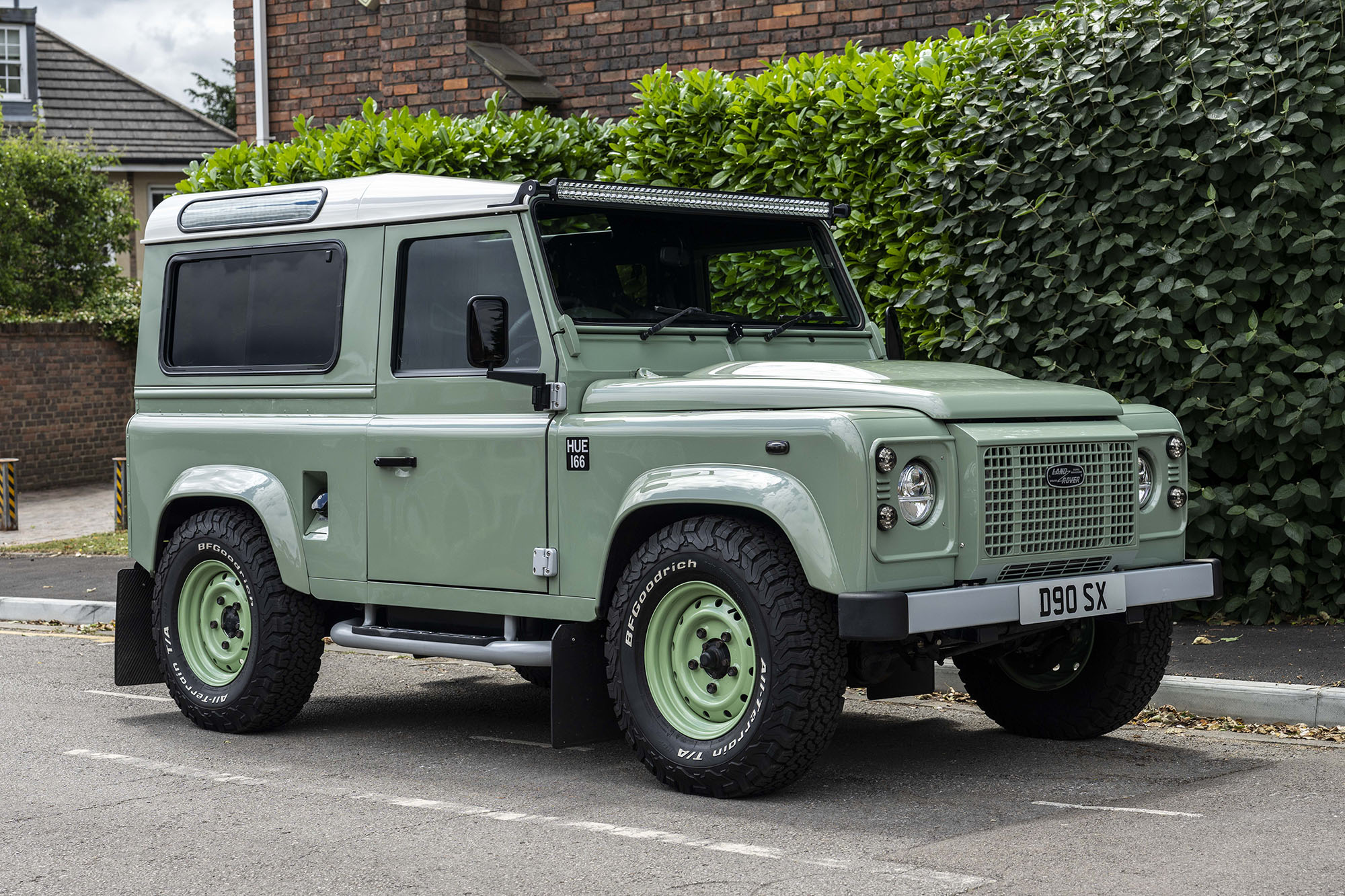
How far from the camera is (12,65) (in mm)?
34000

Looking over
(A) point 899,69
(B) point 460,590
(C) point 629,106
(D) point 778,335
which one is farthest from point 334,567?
(C) point 629,106

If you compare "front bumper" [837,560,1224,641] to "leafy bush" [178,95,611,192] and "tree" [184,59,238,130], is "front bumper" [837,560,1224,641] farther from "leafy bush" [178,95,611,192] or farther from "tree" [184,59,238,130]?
"tree" [184,59,238,130]

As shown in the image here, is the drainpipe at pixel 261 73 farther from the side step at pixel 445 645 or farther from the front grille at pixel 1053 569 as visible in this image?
the front grille at pixel 1053 569

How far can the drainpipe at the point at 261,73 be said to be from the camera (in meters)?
15.4

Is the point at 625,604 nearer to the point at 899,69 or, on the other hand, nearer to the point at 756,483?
the point at 756,483

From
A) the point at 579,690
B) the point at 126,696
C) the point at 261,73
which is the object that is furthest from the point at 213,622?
the point at 261,73

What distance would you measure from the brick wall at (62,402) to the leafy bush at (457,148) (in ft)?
33.8

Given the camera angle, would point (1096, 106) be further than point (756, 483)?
Yes

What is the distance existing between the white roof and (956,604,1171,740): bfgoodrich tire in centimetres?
273

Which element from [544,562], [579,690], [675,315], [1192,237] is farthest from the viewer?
[1192,237]

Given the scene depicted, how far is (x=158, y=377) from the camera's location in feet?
26.6

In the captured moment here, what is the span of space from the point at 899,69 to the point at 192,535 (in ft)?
16.3

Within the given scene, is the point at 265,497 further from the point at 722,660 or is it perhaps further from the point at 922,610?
the point at 922,610

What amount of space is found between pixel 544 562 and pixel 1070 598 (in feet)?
6.45
